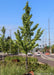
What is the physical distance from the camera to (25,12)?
1820cm

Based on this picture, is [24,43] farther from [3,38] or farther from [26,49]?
[3,38]

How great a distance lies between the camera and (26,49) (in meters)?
17.3

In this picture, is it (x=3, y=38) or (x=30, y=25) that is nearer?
(x=30, y=25)

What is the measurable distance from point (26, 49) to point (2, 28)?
1599 cm

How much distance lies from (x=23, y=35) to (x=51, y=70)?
355 inches

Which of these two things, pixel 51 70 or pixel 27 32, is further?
pixel 27 32

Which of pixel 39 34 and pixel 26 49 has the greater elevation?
pixel 39 34

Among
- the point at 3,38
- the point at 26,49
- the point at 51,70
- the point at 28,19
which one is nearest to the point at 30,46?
the point at 26,49

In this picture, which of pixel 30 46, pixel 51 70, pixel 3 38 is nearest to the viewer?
pixel 51 70

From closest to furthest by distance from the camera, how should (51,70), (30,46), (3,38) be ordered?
(51,70)
(30,46)
(3,38)

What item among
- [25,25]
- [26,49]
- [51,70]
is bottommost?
[51,70]

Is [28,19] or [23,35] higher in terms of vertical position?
[28,19]

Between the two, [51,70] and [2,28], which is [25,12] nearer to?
[51,70]

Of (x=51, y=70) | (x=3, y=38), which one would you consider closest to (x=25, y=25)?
(x=51, y=70)
